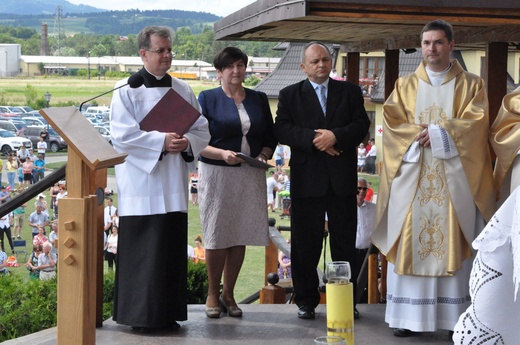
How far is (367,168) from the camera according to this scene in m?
37.2

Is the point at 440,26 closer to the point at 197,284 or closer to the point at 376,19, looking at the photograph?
the point at 376,19

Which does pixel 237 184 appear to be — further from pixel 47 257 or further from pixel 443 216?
pixel 47 257

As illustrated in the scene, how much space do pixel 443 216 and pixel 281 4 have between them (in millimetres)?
1487

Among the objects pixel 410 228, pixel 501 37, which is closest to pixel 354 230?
pixel 410 228

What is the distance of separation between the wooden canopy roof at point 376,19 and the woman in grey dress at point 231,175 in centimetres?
43

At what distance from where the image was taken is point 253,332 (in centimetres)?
529

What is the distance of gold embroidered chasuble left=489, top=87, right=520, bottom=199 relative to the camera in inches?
187

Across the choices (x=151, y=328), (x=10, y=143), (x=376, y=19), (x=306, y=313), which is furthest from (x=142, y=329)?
(x=10, y=143)

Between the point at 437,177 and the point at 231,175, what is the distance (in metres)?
1.24

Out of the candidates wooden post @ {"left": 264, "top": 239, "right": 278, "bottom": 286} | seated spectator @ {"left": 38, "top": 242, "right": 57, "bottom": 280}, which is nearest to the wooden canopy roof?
wooden post @ {"left": 264, "top": 239, "right": 278, "bottom": 286}

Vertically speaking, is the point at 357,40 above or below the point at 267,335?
above

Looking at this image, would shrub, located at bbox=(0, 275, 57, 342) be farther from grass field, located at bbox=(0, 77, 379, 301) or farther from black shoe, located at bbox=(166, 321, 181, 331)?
grass field, located at bbox=(0, 77, 379, 301)

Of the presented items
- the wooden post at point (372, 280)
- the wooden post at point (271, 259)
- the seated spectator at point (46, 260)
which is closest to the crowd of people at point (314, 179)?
the wooden post at point (372, 280)

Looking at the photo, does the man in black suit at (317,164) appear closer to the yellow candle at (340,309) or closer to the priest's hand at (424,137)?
the priest's hand at (424,137)
